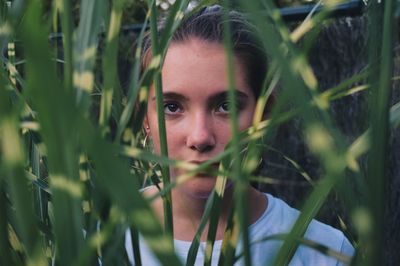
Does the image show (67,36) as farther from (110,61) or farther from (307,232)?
(307,232)

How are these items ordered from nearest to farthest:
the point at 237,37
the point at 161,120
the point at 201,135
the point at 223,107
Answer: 1. the point at 161,120
2. the point at 201,135
3. the point at 223,107
4. the point at 237,37

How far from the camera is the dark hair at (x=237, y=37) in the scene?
1229mm

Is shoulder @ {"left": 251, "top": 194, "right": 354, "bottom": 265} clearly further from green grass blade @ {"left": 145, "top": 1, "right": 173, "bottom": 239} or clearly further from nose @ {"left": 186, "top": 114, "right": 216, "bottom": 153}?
Result: green grass blade @ {"left": 145, "top": 1, "right": 173, "bottom": 239}

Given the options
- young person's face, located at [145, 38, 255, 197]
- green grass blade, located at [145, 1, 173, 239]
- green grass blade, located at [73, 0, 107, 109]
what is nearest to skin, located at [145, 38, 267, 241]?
young person's face, located at [145, 38, 255, 197]

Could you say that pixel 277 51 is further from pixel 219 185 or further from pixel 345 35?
pixel 345 35

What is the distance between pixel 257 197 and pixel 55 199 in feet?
3.57

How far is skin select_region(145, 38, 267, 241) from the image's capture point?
1.03 m

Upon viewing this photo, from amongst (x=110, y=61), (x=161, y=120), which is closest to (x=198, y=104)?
(x=161, y=120)

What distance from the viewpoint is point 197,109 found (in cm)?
108

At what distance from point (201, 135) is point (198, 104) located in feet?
0.30

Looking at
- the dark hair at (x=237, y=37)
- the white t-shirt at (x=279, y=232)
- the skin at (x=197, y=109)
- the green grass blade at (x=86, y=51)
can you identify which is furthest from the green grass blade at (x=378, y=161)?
the dark hair at (x=237, y=37)

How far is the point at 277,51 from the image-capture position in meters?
0.22

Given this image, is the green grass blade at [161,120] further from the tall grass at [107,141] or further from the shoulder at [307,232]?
the shoulder at [307,232]

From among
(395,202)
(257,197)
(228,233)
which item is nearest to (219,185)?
(228,233)
